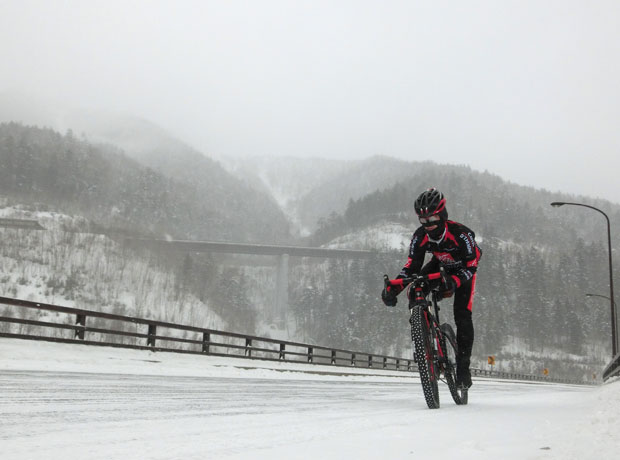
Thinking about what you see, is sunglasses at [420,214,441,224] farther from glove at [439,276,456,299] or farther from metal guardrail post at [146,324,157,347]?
metal guardrail post at [146,324,157,347]

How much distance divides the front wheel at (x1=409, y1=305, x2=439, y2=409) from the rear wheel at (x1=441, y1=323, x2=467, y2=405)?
0.31 m

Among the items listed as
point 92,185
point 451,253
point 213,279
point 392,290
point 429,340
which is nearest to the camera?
point 429,340

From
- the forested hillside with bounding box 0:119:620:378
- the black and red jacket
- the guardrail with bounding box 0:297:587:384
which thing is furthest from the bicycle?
the forested hillside with bounding box 0:119:620:378

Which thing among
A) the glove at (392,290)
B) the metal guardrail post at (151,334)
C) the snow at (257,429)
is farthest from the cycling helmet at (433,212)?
the metal guardrail post at (151,334)

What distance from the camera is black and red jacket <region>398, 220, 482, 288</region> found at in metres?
5.50

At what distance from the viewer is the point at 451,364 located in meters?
5.65

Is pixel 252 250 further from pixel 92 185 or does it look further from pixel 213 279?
pixel 92 185

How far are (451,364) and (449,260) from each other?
3.80 ft

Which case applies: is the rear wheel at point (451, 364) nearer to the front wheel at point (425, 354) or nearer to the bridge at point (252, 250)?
the front wheel at point (425, 354)

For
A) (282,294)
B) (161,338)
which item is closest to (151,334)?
(161,338)

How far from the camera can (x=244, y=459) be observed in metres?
2.29

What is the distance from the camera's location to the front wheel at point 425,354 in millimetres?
5098

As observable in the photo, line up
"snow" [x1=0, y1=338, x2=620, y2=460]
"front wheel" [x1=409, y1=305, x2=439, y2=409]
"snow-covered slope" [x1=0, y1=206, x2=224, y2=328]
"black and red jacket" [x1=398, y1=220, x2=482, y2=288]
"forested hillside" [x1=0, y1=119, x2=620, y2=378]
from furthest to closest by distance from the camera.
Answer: "forested hillside" [x1=0, y1=119, x2=620, y2=378]
"snow-covered slope" [x1=0, y1=206, x2=224, y2=328]
"black and red jacket" [x1=398, y1=220, x2=482, y2=288]
"front wheel" [x1=409, y1=305, x2=439, y2=409]
"snow" [x1=0, y1=338, x2=620, y2=460]

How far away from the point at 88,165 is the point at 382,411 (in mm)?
165088
